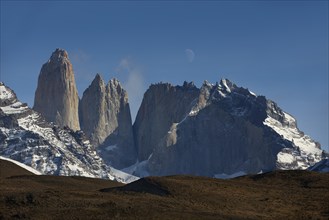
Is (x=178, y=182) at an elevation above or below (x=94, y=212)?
above

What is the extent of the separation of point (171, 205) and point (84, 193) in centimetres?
1118

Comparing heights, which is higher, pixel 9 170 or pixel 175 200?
pixel 9 170

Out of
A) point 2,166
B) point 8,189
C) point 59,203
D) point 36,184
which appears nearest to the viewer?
point 59,203

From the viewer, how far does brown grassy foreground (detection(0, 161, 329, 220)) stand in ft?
230

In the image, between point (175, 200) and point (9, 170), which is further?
point (9, 170)

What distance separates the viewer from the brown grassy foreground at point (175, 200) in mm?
70062

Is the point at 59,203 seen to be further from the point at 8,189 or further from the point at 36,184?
the point at 36,184

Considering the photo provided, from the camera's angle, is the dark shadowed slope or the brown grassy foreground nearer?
the brown grassy foreground

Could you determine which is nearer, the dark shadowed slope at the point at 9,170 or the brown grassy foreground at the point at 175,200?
the brown grassy foreground at the point at 175,200

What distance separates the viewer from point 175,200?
78438mm

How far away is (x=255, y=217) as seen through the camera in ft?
235

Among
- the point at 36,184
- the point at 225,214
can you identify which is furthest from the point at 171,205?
the point at 36,184

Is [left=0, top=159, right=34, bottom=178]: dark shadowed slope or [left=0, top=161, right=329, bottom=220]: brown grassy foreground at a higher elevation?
[left=0, top=159, right=34, bottom=178]: dark shadowed slope

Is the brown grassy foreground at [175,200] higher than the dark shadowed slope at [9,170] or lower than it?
lower
